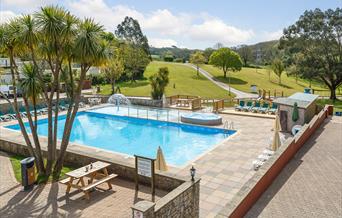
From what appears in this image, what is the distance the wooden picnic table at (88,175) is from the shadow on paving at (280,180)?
4.17 metres

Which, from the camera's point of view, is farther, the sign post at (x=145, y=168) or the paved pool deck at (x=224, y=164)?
the paved pool deck at (x=224, y=164)

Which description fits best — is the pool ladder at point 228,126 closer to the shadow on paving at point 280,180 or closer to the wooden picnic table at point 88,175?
the shadow on paving at point 280,180

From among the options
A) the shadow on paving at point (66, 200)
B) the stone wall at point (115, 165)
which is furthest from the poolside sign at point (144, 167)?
the shadow on paving at point (66, 200)

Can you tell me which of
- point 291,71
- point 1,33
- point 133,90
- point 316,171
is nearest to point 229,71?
point 291,71

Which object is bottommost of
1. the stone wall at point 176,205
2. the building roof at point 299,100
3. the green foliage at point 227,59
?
the stone wall at point 176,205

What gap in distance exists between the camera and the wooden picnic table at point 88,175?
8266 millimetres

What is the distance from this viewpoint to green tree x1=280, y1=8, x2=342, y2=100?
3188 centimetres

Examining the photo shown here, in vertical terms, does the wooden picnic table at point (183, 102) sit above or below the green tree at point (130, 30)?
below

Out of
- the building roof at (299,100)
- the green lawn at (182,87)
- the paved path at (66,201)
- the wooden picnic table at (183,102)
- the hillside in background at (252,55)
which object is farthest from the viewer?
the hillside in background at (252,55)

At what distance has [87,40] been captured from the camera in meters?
8.91

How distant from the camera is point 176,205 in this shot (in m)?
6.49

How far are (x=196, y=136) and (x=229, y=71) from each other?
40452 mm

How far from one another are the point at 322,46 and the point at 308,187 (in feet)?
89.9

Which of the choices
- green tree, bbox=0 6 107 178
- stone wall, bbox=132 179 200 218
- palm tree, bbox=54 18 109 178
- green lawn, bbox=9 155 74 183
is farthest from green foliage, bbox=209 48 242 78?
stone wall, bbox=132 179 200 218
